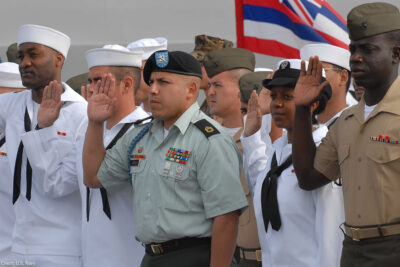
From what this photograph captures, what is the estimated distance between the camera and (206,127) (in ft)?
14.5

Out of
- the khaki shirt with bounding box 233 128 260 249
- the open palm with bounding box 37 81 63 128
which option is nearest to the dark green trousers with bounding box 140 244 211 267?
the khaki shirt with bounding box 233 128 260 249

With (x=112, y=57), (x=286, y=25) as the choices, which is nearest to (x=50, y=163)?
(x=112, y=57)

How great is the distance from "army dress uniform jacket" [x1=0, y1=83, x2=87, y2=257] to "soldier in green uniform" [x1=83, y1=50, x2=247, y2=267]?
0.64m

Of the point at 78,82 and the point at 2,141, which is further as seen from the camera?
the point at 78,82

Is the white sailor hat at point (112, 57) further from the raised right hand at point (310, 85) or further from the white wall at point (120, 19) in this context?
the white wall at point (120, 19)

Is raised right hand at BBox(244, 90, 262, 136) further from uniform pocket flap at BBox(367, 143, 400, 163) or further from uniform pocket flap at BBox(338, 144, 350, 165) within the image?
uniform pocket flap at BBox(367, 143, 400, 163)

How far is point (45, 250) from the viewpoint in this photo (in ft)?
17.2

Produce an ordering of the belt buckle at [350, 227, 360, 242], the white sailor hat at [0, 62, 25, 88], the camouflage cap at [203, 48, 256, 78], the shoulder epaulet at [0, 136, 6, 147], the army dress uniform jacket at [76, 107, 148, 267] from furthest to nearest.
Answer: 1. the white sailor hat at [0, 62, 25, 88]
2. the camouflage cap at [203, 48, 256, 78]
3. the shoulder epaulet at [0, 136, 6, 147]
4. the army dress uniform jacket at [76, 107, 148, 267]
5. the belt buckle at [350, 227, 360, 242]

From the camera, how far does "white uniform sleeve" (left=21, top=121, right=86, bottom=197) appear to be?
203 inches

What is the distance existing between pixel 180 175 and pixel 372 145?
994 mm

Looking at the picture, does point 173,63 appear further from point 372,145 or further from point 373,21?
point 372,145

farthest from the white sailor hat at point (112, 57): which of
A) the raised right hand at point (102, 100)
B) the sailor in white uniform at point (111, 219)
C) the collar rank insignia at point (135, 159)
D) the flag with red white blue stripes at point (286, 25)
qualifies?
the flag with red white blue stripes at point (286, 25)

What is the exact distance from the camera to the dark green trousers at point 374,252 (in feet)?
11.8

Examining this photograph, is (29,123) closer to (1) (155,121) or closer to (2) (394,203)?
(1) (155,121)
